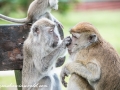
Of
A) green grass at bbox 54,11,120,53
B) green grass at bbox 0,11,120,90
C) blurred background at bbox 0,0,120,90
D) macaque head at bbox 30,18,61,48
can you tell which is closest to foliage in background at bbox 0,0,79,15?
blurred background at bbox 0,0,120,90

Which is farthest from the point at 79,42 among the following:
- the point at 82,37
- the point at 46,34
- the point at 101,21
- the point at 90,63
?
the point at 101,21

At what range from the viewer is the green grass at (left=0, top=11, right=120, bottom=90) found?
24.3m

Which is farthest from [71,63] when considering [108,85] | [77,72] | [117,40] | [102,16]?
[102,16]

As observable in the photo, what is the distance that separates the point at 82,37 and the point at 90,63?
19.3 inches

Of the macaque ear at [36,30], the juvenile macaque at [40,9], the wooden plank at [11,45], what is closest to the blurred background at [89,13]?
the juvenile macaque at [40,9]

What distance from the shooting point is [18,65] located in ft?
30.4

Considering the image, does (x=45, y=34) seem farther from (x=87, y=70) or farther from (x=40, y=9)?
(x=40, y=9)

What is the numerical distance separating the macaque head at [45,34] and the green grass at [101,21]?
12.3 metres

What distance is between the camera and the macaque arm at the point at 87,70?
28.1 feet

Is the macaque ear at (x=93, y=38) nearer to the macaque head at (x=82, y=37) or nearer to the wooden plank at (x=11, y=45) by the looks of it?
the macaque head at (x=82, y=37)

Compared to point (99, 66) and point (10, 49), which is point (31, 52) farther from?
point (99, 66)

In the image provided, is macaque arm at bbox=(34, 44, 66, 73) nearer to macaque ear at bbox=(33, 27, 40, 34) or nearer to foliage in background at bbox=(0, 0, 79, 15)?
macaque ear at bbox=(33, 27, 40, 34)

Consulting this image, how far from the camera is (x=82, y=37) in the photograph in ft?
29.0

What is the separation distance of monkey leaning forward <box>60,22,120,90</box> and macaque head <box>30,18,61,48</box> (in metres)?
0.34
